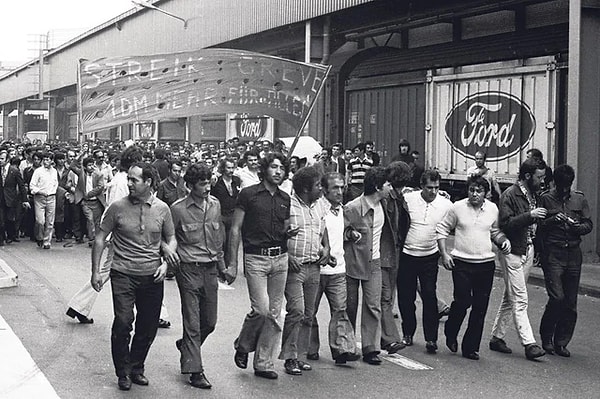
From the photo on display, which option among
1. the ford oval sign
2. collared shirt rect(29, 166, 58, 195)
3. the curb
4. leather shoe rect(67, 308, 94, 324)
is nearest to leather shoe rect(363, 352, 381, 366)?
leather shoe rect(67, 308, 94, 324)

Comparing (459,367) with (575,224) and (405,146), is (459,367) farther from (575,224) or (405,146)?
(405,146)

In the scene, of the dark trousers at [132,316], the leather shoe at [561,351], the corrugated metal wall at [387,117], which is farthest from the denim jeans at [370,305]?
the corrugated metal wall at [387,117]

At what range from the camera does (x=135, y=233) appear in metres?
7.41

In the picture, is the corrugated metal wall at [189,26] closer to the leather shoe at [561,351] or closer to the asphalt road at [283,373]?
the asphalt road at [283,373]

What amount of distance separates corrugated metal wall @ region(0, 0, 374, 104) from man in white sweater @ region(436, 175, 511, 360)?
1298 centimetres

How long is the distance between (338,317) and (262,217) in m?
1.16

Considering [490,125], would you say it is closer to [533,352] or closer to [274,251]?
[533,352]

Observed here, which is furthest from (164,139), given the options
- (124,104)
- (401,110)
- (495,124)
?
(124,104)

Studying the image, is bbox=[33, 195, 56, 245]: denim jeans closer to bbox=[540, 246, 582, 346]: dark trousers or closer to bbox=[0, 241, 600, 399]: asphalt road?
bbox=[0, 241, 600, 399]: asphalt road

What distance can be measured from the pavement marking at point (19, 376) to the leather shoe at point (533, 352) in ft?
13.8

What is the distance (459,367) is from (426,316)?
0.77m

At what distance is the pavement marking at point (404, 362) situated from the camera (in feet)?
27.4

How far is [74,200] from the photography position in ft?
62.3

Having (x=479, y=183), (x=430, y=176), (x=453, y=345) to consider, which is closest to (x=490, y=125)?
(x=430, y=176)
